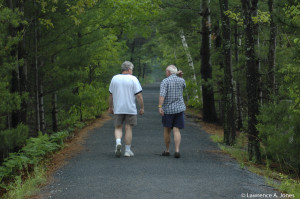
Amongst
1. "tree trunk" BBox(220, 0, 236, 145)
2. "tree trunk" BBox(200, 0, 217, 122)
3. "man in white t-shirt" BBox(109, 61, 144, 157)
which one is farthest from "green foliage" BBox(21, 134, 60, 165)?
"tree trunk" BBox(200, 0, 217, 122)

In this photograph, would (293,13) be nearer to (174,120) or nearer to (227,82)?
(174,120)

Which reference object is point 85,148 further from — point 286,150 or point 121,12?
point 121,12

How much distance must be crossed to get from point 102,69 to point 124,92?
512 inches

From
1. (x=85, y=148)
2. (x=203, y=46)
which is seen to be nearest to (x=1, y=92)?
(x=85, y=148)

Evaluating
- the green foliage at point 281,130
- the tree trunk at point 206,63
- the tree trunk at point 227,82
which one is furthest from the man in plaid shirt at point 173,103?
the tree trunk at point 206,63

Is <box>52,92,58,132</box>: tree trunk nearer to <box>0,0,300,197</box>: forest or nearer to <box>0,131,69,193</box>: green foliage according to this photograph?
<box>0,0,300,197</box>: forest

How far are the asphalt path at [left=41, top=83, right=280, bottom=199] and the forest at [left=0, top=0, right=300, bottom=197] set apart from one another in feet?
3.95

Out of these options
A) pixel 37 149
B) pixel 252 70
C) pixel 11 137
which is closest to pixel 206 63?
pixel 252 70

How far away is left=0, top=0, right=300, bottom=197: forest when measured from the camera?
9.42 meters

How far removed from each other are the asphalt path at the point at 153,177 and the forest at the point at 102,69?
1.20m

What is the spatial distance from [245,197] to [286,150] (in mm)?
4138

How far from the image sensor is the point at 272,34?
15305 millimetres

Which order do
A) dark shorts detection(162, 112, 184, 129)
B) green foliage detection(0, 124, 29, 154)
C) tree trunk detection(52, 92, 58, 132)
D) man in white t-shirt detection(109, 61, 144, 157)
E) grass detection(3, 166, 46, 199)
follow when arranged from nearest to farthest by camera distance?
grass detection(3, 166, 46, 199) < man in white t-shirt detection(109, 61, 144, 157) < dark shorts detection(162, 112, 184, 129) < green foliage detection(0, 124, 29, 154) < tree trunk detection(52, 92, 58, 132)

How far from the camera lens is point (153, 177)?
696 cm
